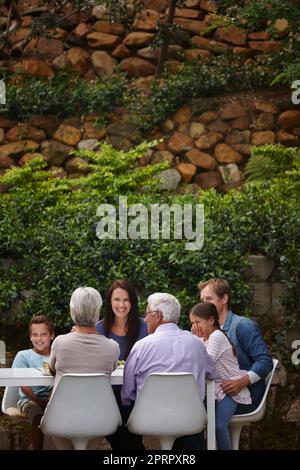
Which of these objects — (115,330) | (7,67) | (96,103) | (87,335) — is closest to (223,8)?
(96,103)

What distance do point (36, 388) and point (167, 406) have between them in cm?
127

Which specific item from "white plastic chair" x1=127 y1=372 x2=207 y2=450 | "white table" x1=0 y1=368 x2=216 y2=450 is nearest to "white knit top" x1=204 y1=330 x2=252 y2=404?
"white table" x1=0 y1=368 x2=216 y2=450

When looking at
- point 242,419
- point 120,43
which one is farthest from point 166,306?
point 120,43

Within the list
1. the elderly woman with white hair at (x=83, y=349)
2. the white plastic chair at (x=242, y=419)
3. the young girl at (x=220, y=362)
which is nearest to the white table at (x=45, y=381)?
the elderly woman with white hair at (x=83, y=349)

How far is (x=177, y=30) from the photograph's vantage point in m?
12.9

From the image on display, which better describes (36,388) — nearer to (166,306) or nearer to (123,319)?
(123,319)

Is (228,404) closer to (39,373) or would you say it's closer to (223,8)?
(39,373)

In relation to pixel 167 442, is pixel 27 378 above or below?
above

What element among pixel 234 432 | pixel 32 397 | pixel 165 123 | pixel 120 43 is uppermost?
pixel 120 43

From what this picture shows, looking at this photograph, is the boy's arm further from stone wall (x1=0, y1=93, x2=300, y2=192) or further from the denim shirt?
stone wall (x1=0, y1=93, x2=300, y2=192)

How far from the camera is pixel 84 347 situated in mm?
6297

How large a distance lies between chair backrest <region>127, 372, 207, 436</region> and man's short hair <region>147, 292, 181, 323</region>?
0.50 meters
